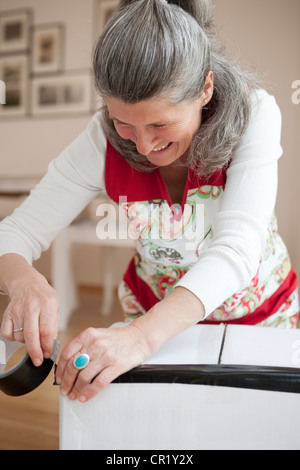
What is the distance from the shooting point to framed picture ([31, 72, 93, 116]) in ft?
12.3

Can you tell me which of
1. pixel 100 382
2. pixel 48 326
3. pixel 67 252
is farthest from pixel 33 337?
pixel 67 252

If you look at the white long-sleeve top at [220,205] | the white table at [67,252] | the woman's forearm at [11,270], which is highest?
the white long-sleeve top at [220,205]

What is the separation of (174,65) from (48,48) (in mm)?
3604

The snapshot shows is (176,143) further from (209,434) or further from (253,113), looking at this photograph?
(209,434)

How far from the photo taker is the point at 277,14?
3.09 metres

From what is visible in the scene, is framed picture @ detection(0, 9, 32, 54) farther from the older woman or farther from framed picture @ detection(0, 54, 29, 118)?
the older woman

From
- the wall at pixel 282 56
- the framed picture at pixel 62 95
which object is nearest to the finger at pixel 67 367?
the wall at pixel 282 56

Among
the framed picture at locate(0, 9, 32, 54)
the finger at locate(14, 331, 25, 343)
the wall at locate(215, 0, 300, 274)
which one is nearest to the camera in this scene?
the finger at locate(14, 331, 25, 343)

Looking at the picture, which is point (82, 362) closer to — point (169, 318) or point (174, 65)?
point (169, 318)

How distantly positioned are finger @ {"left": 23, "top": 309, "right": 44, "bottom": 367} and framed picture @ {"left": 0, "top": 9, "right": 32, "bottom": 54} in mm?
3832

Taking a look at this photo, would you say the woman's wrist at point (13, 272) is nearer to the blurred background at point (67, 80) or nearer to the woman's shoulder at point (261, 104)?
the woman's shoulder at point (261, 104)

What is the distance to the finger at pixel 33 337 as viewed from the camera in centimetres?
65

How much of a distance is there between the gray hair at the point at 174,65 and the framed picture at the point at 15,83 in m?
3.53

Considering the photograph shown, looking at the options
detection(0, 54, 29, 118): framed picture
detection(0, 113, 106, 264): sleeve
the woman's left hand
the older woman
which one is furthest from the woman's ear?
detection(0, 54, 29, 118): framed picture
